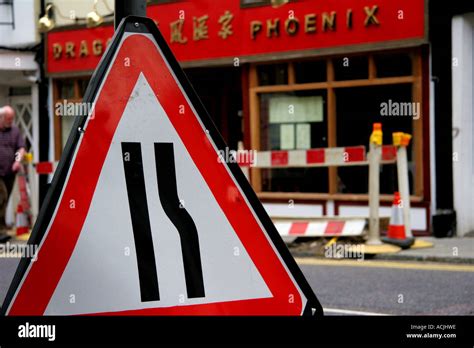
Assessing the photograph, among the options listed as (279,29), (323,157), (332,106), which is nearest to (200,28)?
(279,29)

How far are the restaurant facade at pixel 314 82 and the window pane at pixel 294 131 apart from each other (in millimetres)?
17

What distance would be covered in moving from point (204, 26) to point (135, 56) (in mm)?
10878

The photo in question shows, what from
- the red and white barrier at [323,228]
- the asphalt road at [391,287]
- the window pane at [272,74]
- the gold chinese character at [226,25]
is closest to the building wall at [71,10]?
the gold chinese character at [226,25]

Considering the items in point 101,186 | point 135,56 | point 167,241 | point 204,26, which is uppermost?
point 204,26

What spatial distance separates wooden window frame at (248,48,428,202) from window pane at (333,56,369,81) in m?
0.07

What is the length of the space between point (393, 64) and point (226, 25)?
275 cm

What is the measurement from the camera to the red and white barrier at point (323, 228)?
1020 cm

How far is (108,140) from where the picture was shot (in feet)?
6.46

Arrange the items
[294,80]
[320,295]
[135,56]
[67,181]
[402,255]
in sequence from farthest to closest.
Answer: [294,80] → [402,255] → [320,295] → [135,56] → [67,181]

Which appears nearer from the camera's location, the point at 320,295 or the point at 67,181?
the point at 67,181

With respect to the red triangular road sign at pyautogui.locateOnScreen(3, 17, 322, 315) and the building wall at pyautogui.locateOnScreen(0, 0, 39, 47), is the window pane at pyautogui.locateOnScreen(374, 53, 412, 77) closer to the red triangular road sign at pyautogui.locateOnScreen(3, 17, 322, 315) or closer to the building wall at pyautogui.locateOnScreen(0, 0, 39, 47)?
the building wall at pyautogui.locateOnScreen(0, 0, 39, 47)

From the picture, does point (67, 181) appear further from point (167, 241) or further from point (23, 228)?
→ point (23, 228)
